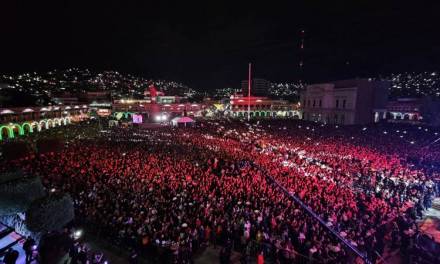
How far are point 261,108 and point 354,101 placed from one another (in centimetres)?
3807

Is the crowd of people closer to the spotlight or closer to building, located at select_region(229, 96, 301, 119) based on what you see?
the spotlight

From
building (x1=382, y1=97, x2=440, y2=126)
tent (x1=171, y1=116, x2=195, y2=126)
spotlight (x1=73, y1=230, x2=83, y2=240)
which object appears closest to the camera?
spotlight (x1=73, y1=230, x2=83, y2=240)

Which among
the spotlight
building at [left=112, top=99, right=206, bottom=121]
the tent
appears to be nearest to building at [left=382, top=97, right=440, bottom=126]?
the tent

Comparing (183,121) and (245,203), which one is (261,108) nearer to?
(183,121)

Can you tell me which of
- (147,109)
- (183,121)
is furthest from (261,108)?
(183,121)

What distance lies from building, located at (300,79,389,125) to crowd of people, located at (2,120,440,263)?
27.3 m

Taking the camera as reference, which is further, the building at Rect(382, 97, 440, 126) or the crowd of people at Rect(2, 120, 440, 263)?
the building at Rect(382, 97, 440, 126)

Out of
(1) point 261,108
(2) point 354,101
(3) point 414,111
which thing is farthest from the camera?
(1) point 261,108

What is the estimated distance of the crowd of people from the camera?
28.5ft

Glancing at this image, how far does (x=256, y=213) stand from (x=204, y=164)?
785 cm

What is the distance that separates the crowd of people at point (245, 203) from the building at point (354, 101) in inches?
1074

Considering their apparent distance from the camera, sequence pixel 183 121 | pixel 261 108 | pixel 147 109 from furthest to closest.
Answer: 1. pixel 261 108
2. pixel 147 109
3. pixel 183 121

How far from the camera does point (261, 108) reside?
80125 mm

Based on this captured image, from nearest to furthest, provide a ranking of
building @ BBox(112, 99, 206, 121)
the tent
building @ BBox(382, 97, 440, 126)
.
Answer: building @ BBox(382, 97, 440, 126)
the tent
building @ BBox(112, 99, 206, 121)
